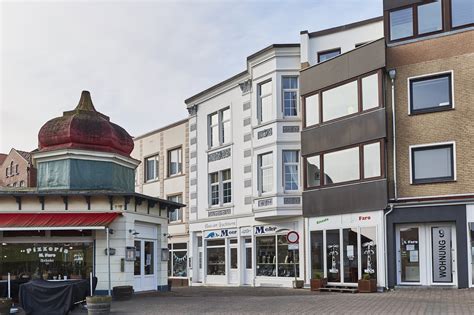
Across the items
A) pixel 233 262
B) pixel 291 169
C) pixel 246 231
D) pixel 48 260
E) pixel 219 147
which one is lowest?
pixel 233 262

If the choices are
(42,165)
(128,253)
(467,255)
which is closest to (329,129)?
(467,255)

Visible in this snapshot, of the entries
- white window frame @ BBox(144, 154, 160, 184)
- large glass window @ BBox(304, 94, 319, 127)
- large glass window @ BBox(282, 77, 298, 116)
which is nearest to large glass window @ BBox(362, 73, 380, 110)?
large glass window @ BBox(304, 94, 319, 127)

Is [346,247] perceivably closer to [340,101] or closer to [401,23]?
[340,101]

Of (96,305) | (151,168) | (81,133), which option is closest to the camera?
(96,305)

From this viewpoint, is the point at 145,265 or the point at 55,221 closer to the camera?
the point at 55,221

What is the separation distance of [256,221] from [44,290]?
50.5 feet

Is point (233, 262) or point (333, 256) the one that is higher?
point (333, 256)

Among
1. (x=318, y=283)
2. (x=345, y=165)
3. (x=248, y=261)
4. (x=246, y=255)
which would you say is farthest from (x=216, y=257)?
(x=345, y=165)

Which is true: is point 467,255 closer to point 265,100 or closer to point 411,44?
point 411,44

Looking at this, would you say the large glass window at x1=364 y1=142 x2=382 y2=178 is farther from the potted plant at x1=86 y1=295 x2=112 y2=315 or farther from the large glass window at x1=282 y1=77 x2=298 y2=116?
the potted plant at x1=86 y1=295 x2=112 y2=315

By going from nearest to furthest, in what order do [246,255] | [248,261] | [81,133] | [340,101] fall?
[81,133] → [340,101] → [248,261] → [246,255]

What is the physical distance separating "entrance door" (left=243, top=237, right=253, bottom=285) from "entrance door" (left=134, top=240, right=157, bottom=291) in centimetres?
769

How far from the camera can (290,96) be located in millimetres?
30469

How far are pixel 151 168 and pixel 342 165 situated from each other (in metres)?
19.1
